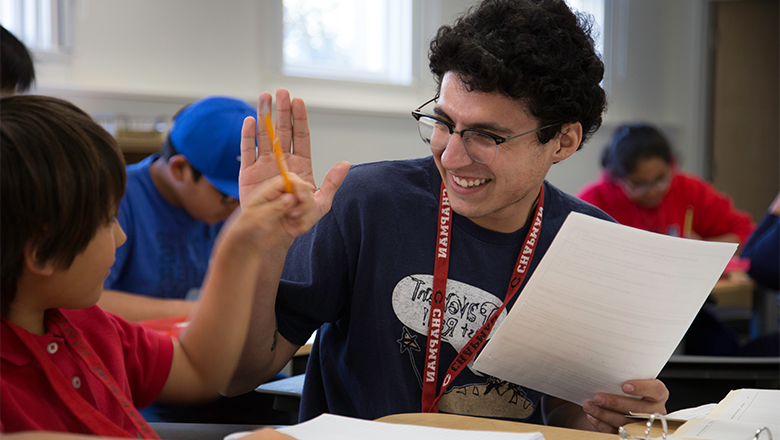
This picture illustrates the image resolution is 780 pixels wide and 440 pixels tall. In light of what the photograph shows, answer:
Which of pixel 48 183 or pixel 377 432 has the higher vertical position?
pixel 48 183

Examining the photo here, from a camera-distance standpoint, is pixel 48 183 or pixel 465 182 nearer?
pixel 48 183

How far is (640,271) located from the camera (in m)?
0.94

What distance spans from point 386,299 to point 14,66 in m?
1.20

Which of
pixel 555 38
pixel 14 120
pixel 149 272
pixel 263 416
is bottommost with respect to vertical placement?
pixel 263 416

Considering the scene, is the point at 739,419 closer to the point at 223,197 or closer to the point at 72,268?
the point at 72,268

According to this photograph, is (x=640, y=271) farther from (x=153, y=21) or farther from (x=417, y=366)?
(x=153, y=21)

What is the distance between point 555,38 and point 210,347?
0.81 metres

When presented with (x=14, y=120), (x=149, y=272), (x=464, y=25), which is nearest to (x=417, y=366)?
(x=464, y=25)

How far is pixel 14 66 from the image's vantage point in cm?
168

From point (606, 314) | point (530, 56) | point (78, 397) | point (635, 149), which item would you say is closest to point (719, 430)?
point (606, 314)

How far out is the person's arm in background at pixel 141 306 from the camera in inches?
74.0

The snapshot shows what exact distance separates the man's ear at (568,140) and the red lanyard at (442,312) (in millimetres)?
191

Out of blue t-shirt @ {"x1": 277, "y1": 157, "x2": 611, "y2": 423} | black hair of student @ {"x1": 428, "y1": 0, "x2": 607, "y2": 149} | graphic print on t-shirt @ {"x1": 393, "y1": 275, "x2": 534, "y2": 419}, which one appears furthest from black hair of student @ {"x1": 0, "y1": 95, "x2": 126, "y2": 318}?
black hair of student @ {"x1": 428, "y1": 0, "x2": 607, "y2": 149}

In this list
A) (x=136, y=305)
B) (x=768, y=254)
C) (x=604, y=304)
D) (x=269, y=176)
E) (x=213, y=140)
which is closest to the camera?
(x=604, y=304)
